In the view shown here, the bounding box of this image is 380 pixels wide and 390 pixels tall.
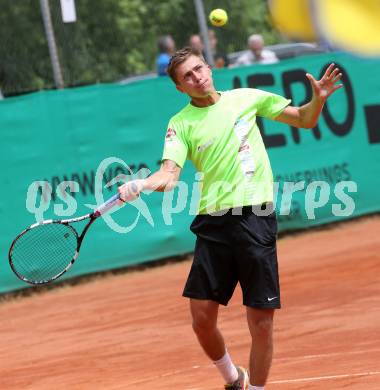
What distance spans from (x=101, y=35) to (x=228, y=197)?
6819 mm

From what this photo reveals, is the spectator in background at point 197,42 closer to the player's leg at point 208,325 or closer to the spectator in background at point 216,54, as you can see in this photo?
the spectator in background at point 216,54

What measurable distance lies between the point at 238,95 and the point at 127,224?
587cm

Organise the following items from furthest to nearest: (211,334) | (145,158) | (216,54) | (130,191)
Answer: (216,54) → (145,158) → (211,334) → (130,191)

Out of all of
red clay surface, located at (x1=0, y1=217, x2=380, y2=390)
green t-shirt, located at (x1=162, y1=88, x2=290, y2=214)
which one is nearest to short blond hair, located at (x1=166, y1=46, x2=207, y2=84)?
green t-shirt, located at (x1=162, y1=88, x2=290, y2=214)

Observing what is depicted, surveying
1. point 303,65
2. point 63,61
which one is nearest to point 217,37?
point 303,65

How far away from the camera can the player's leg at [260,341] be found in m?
5.44

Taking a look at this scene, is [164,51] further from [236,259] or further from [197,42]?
[236,259]

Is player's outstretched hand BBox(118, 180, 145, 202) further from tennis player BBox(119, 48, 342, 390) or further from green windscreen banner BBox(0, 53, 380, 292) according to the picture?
green windscreen banner BBox(0, 53, 380, 292)

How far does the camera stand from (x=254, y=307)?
5406mm

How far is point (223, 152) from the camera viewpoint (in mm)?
5430

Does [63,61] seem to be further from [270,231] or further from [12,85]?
[270,231]

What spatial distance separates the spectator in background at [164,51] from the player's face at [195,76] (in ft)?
23.5

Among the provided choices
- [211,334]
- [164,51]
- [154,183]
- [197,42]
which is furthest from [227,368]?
[164,51]

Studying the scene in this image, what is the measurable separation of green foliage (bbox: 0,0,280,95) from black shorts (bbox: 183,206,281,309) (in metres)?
6.14
